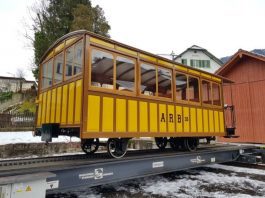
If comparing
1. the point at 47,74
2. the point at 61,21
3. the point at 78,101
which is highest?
the point at 61,21

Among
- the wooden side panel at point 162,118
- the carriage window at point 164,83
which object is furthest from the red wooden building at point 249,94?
the wooden side panel at point 162,118

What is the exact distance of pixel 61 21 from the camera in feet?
75.8

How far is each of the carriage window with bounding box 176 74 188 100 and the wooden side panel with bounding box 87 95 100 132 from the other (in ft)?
9.96

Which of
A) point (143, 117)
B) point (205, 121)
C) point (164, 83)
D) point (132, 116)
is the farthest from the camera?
point (205, 121)

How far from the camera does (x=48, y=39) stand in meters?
21.9

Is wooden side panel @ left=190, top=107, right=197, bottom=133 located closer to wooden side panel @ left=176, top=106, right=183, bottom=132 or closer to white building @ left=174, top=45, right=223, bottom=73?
wooden side panel @ left=176, top=106, right=183, bottom=132

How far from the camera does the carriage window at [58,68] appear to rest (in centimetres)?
586

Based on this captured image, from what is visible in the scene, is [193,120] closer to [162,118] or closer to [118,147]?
[162,118]

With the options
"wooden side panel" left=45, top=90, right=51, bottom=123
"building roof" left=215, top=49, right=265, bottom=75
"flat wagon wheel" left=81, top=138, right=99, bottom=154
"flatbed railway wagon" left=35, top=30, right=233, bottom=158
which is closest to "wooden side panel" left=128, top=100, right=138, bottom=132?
"flatbed railway wagon" left=35, top=30, right=233, bottom=158

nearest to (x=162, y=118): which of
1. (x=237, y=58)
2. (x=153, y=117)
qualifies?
(x=153, y=117)

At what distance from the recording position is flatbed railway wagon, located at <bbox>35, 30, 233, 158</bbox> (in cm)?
483

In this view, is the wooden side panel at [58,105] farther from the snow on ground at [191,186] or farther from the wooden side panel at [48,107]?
the snow on ground at [191,186]

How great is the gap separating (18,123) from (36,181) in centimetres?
1288

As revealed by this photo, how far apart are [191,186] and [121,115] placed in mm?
2561
